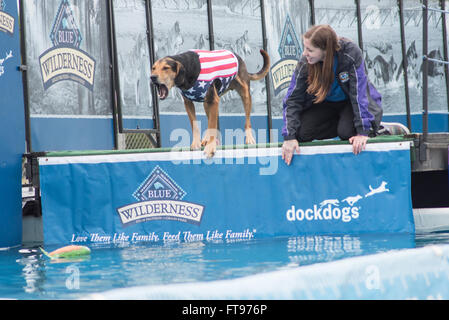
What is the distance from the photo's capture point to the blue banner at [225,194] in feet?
17.3

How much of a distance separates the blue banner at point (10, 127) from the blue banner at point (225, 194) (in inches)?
14.0

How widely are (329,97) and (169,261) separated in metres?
2.00

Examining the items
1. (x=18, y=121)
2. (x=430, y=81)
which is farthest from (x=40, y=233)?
(x=430, y=81)

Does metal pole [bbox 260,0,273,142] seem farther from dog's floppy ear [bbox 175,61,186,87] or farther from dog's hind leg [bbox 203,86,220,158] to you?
dog's floppy ear [bbox 175,61,186,87]

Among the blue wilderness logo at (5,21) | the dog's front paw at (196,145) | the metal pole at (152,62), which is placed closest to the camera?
the dog's front paw at (196,145)

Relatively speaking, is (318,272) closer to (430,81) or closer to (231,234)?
(231,234)

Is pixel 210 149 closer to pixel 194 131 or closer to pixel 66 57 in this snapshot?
pixel 194 131

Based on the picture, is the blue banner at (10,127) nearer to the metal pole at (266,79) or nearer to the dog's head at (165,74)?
the dog's head at (165,74)

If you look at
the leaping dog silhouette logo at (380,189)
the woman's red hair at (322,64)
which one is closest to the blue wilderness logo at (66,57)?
the woman's red hair at (322,64)

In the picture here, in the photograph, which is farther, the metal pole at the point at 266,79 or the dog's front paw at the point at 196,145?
the metal pole at the point at 266,79

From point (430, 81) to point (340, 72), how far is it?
28.0ft

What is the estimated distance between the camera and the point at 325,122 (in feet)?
18.0
